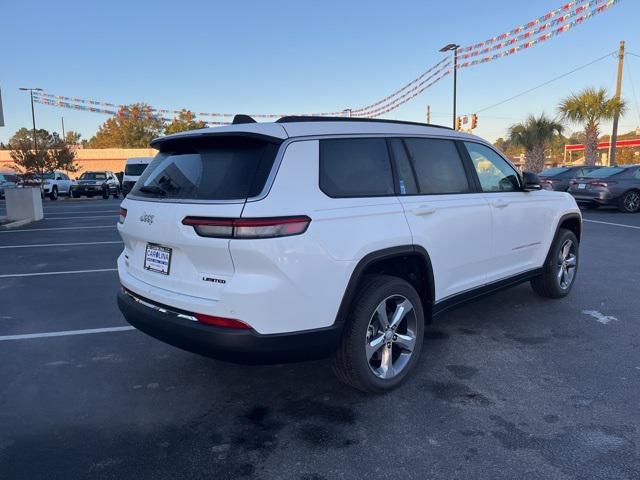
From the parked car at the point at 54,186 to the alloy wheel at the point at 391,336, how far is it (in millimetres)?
30388

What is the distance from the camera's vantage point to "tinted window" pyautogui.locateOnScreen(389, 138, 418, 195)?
3567mm

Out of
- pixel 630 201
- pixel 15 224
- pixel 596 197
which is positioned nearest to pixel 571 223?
pixel 596 197

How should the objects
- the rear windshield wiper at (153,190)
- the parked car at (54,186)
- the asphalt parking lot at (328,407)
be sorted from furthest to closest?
1. the parked car at (54,186)
2. the rear windshield wiper at (153,190)
3. the asphalt parking lot at (328,407)

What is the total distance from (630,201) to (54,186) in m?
28.7

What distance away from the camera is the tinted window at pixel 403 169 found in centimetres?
357

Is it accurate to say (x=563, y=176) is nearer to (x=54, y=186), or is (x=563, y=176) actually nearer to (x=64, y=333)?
(x=64, y=333)

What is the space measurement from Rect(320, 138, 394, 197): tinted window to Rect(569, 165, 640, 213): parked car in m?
14.4

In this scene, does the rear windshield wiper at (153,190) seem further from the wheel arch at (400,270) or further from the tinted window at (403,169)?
the tinted window at (403,169)

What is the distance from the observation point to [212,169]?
3.05 m

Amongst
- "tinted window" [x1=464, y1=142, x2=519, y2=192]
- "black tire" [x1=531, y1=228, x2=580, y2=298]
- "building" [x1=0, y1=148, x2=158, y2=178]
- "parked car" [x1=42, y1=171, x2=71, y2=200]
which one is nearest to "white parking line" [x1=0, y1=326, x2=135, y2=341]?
"tinted window" [x1=464, y1=142, x2=519, y2=192]

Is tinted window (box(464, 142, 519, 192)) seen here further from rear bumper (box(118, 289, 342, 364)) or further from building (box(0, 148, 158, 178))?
building (box(0, 148, 158, 178))

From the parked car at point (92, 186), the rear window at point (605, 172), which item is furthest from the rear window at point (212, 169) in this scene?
the parked car at point (92, 186)

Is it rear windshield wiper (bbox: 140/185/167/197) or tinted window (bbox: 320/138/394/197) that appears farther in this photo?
rear windshield wiper (bbox: 140/185/167/197)

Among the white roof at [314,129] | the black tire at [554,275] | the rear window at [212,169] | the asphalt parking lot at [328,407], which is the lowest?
the asphalt parking lot at [328,407]
